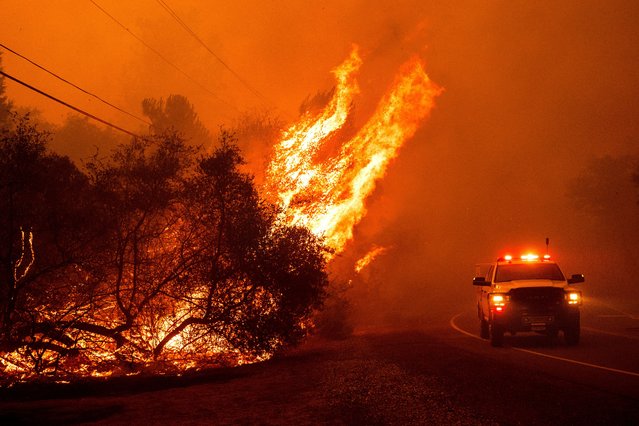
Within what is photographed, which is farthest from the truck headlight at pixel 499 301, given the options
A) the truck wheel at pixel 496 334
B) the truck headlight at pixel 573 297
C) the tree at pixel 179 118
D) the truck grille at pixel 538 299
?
the tree at pixel 179 118

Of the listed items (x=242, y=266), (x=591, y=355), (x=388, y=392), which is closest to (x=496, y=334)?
(x=591, y=355)

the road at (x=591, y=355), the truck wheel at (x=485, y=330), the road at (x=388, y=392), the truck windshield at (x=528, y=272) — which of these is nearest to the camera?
the road at (x=388, y=392)

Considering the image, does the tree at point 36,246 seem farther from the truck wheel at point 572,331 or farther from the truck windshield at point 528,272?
the truck wheel at point 572,331

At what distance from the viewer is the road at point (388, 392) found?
29.9 ft

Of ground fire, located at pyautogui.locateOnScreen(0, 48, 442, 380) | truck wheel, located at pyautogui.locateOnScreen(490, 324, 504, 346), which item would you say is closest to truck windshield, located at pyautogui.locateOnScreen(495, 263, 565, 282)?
truck wheel, located at pyautogui.locateOnScreen(490, 324, 504, 346)

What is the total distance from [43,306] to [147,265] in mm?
2793

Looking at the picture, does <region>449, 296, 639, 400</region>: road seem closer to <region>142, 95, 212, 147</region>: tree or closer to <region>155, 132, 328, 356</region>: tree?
<region>155, 132, 328, 356</region>: tree

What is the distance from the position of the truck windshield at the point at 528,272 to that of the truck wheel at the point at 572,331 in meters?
1.48

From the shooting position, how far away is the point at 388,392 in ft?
36.2

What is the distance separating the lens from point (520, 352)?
53.7ft

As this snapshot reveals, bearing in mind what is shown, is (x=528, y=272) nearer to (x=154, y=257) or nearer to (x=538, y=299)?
(x=538, y=299)

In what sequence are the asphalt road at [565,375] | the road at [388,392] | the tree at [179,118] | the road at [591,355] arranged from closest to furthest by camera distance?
the asphalt road at [565,375]
the road at [388,392]
the road at [591,355]
the tree at [179,118]

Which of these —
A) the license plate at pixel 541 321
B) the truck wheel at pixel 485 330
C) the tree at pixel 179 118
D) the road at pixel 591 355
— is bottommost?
the road at pixel 591 355

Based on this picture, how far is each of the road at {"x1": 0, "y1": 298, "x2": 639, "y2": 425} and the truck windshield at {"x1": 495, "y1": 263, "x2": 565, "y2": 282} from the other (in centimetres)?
201
